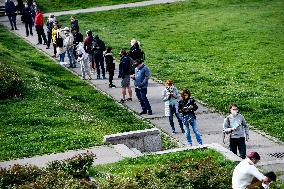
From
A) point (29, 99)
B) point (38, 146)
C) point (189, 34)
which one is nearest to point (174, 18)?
point (189, 34)

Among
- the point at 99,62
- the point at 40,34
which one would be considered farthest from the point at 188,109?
the point at 40,34

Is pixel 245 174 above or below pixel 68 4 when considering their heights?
below

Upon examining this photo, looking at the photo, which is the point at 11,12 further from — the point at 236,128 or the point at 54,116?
the point at 236,128

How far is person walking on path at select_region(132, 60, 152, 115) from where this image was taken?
21.8 metres

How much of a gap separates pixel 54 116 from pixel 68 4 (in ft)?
89.9

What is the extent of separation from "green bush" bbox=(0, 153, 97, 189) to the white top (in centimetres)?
280

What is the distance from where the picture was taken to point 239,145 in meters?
17.1

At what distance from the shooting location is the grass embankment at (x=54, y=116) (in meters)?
17.5

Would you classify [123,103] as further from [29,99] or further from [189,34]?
[189,34]

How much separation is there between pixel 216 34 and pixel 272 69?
26.9ft

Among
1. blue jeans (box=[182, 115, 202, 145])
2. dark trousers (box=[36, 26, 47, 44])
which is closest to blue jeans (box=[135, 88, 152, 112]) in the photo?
blue jeans (box=[182, 115, 202, 145])

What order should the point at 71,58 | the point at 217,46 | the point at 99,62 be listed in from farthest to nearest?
the point at 217,46 → the point at 71,58 → the point at 99,62

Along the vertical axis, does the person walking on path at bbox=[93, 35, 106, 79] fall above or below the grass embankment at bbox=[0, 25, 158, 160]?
above

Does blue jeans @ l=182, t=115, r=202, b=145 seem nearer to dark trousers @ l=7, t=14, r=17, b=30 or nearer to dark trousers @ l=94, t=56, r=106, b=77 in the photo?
dark trousers @ l=94, t=56, r=106, b=77
